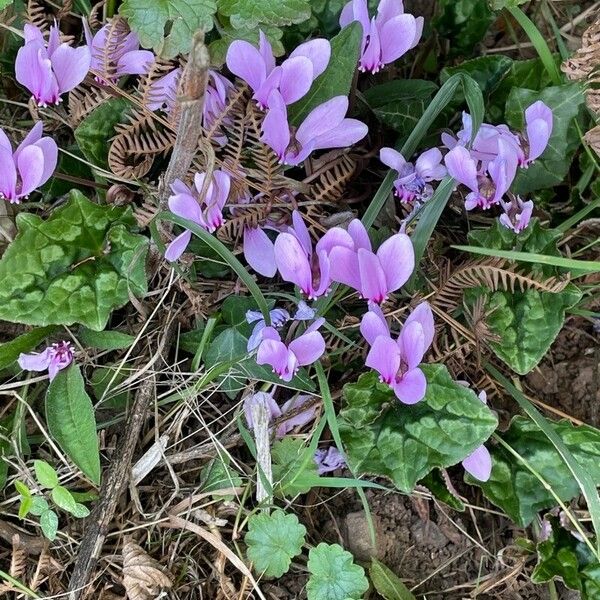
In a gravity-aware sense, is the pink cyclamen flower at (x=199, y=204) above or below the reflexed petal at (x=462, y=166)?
below

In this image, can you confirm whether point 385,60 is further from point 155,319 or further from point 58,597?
point 58,597

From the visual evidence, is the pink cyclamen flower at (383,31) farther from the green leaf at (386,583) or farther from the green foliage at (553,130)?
the green leaf at (386,583)

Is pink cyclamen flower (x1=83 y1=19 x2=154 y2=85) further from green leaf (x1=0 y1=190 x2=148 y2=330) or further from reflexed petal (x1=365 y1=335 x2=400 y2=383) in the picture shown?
reflexed petal (x1=365 y1=335 x2=400 y2=383)

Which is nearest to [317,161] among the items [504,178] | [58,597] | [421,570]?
[504,178]

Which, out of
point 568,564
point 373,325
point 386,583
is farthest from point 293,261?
point 568,564

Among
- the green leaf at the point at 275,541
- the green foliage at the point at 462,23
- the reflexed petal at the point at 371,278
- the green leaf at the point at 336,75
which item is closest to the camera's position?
the reflexed petal at the point at 371,278

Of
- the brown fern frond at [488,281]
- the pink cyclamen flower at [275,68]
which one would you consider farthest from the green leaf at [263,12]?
the brown fern frond at [488,281]

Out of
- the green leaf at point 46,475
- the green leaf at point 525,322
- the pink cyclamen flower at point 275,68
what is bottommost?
the green leaf at point 46,475
